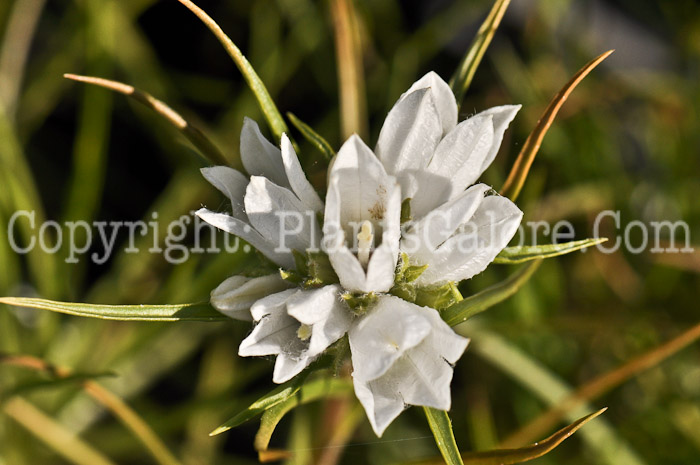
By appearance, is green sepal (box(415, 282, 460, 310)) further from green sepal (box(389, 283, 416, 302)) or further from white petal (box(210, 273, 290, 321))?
white petal (box(210, 273, 290, 321))

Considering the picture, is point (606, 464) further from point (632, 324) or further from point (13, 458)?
point (13, 458)

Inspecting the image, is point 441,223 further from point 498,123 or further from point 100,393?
point 100,393

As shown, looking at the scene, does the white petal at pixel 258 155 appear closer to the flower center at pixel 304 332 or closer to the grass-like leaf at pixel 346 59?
the flower center at pixel 304 332

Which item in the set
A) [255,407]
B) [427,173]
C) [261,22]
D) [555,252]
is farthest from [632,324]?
[261,22]

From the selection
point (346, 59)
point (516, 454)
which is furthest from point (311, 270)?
point (346, 59)

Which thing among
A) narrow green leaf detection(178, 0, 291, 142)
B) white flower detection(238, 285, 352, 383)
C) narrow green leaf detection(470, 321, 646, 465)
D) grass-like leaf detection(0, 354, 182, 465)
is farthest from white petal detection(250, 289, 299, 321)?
narrow green leaf detection(470, 321, 646, 465)
